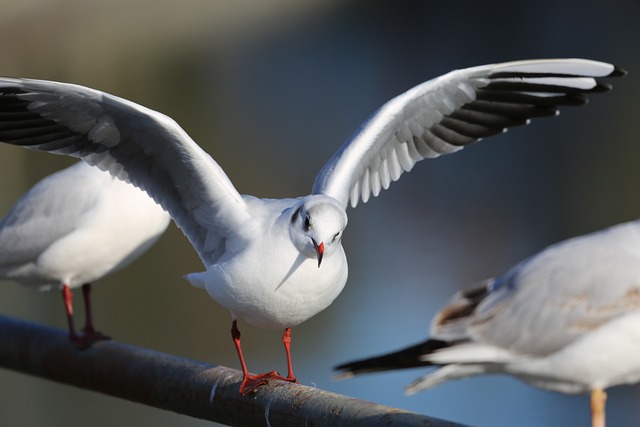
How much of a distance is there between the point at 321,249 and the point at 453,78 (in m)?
1.03

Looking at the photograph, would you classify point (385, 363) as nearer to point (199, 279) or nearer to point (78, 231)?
point (199, 279)

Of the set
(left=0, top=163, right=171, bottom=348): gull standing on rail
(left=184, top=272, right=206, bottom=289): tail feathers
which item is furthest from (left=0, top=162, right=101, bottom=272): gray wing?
(left=184, top=272, right=206, bottom=289): tail feathers

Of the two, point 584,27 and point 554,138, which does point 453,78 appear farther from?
point 584,27

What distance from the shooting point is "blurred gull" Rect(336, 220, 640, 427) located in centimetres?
332

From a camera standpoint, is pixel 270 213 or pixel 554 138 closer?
pixel 270 213

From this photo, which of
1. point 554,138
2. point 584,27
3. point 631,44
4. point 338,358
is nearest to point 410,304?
point 338,358

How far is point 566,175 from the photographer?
40.5 ft

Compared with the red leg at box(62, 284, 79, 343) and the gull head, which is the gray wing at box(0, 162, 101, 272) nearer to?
the red leg at box(62, 284, 79, 343)

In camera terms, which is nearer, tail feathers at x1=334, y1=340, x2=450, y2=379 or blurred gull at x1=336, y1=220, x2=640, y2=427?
tail feathers at x1=334, y1=340, x2=450, y2=379

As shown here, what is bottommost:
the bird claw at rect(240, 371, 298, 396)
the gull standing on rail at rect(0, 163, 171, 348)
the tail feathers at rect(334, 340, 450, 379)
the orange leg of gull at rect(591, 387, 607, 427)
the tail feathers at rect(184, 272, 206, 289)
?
the orange leg of gull at rect(591, 387, 607, 427)

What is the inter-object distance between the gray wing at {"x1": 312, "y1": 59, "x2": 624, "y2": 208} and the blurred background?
2542 mm

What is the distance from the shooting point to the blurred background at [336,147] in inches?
314

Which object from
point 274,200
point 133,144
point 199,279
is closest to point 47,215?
point 133,144

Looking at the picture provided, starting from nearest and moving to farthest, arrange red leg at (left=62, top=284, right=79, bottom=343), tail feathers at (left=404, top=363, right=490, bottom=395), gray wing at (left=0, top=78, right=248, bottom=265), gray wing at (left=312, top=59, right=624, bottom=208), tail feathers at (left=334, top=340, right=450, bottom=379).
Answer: tail feathers at (left=334, top=340, right=450, bottom=379) < tail feathers at (left=404, top=363, right=490, bottom=395) < gray wing at (left=0, top=78, right=248, bottom=265) < gray wing at (left=312, top=59, right=624, bottom=208) < red leg at (left=62, top=284, right=79, bottom=343)
